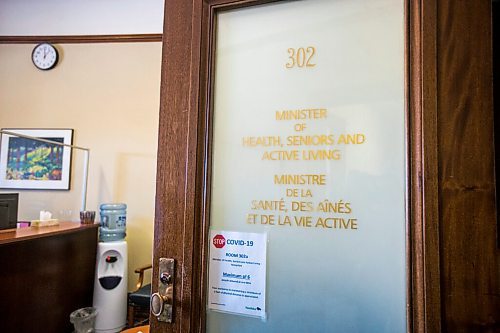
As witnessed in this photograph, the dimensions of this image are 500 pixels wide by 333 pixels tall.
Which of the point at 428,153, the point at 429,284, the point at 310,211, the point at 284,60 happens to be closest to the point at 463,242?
the point at 429,284

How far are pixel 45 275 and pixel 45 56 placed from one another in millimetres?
2375

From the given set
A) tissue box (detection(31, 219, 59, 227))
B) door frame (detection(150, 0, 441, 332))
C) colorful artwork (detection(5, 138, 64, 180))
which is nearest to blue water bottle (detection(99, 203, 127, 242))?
tissue box (detection(31, 219, 59, 227))

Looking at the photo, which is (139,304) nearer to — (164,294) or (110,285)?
(110,285)

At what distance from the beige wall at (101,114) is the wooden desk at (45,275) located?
0.50 metres

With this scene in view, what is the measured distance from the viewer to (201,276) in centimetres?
101

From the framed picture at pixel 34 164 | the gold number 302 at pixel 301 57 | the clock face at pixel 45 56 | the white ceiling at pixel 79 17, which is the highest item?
the white ceiling at pixel 79 17

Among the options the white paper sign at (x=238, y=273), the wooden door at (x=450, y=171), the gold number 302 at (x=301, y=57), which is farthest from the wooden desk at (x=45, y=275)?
the wooden door at (x=450, y=171)

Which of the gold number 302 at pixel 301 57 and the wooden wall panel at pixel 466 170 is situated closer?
the wooden wall panel at pixel 466 170

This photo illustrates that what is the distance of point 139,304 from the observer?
9.14 ft

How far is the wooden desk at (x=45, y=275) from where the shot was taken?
7.32 ft

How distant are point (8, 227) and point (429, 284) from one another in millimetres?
3093

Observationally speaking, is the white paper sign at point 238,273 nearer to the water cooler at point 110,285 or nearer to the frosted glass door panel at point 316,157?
the frosted glass door panel at point 316,157

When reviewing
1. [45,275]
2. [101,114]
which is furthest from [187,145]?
[101,114]

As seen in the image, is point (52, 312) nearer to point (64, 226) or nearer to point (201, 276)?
point (64, 226)
